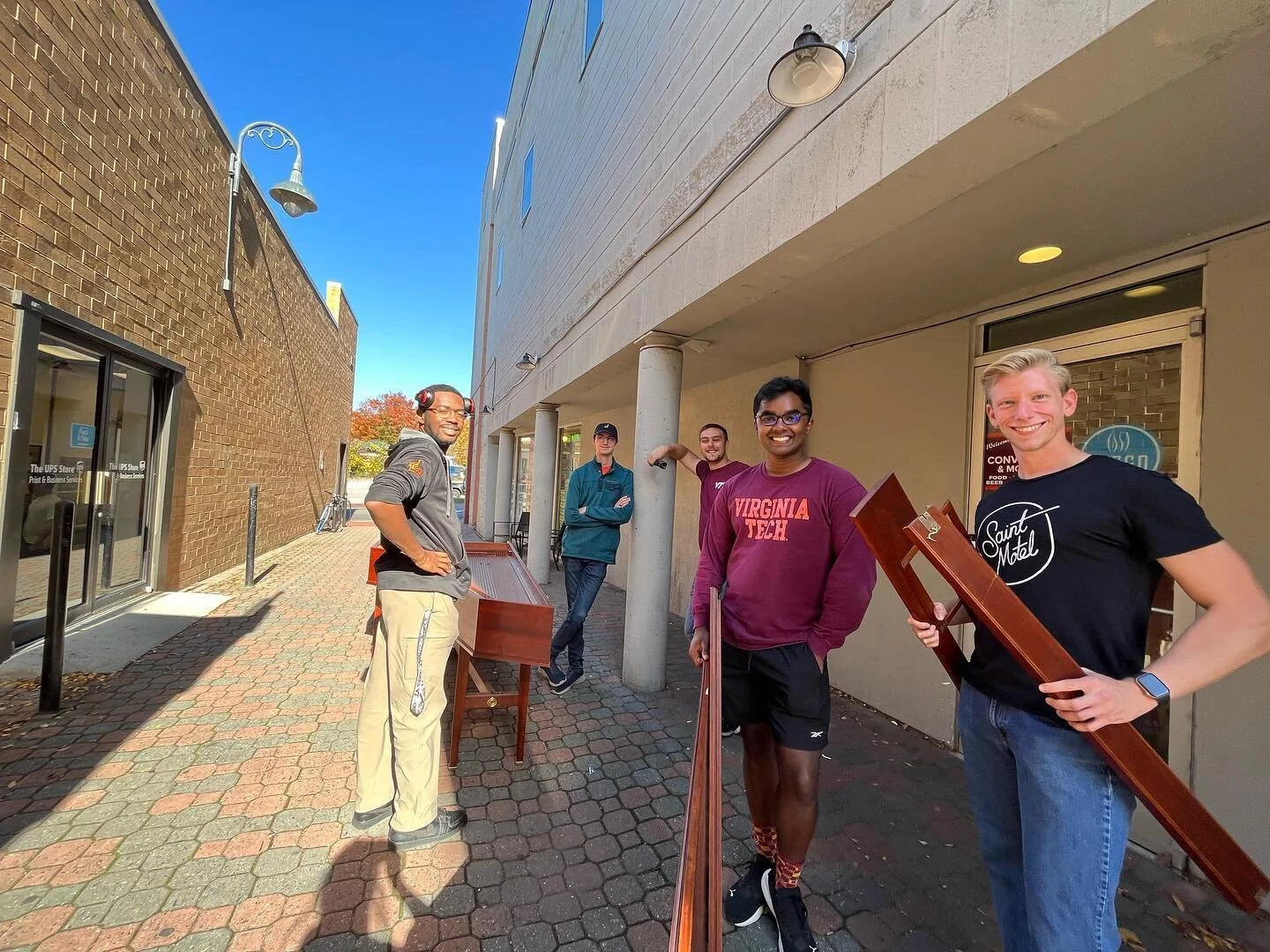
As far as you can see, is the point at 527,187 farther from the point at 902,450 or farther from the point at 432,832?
the point at 432,832

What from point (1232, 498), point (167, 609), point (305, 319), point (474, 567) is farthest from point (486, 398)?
point (1232, 498)

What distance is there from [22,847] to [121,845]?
37 cm

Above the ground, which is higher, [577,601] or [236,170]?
[236,170]

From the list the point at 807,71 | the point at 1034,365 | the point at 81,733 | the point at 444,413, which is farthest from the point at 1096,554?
the point at 81,733

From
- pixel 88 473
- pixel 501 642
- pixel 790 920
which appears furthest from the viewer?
pixel 88 473

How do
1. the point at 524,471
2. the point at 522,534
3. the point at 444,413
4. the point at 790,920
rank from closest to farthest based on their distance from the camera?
1. the point at 790,920
2. the point at 444,413
3. the point at 522,534
4. the point at 524,471

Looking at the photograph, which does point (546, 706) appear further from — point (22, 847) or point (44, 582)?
point (44, 582)

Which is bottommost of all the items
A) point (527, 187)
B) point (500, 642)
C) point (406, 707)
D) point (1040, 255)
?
point (406, 707)

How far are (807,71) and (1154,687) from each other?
91.5 inches

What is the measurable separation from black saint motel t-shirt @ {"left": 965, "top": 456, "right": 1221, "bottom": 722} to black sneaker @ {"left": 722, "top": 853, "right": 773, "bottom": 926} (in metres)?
1.30

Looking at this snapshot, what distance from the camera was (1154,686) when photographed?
1090mm

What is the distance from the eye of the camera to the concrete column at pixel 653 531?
4.22m

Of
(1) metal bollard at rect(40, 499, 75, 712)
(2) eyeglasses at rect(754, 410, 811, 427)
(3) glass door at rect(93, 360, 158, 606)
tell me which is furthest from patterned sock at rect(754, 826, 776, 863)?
(3) glass door at rect(93, 360, 158, 606)

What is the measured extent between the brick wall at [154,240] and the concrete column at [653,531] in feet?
15.1
